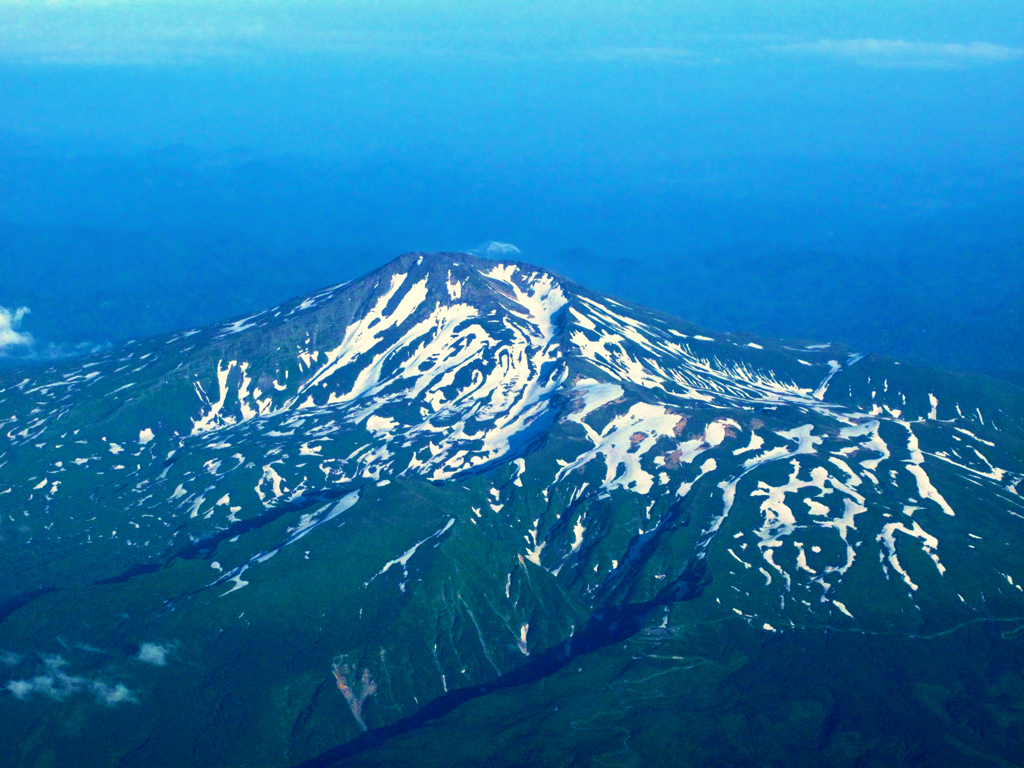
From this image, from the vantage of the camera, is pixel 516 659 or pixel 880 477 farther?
pixel 880 477

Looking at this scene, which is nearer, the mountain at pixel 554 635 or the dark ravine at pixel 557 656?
the mountain at pixel 554 635

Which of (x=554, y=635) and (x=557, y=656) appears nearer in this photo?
(x=557, y=656)

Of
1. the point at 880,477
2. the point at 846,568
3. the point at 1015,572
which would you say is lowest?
the point at 1015,572

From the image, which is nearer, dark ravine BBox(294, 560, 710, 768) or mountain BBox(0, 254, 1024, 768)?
mountain BBox(0, 254, 1024, 768)

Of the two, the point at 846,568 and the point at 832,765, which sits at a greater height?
the point at 846,568

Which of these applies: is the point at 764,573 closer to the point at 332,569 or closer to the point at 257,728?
the point at 332,569

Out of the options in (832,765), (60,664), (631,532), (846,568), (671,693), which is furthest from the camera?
(631,532)

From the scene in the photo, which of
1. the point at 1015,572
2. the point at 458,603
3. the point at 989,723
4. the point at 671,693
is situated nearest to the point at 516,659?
the point at 458,603

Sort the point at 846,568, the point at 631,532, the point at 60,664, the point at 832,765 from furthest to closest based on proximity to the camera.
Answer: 1. the point at 631,532
2. the point at 846,568
3. the point at 60,664
4. the point at 832,765

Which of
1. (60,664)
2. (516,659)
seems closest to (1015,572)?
(516,659)

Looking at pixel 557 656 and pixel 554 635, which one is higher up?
pixel 554 635
